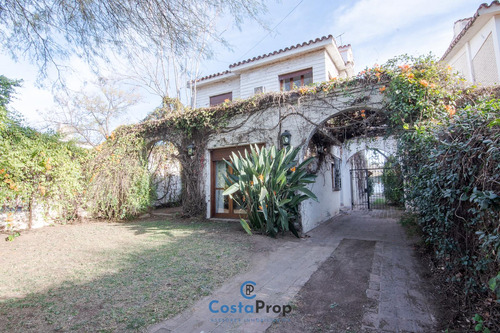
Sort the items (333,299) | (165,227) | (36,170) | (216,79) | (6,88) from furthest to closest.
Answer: (216,79) → (6,88) → (165,227) → (36,170) → (333,299)

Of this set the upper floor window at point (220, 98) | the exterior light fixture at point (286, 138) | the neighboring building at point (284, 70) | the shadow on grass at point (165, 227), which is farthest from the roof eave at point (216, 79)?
the shadow on grass at point (165, 227)

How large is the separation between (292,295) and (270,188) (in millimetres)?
2360

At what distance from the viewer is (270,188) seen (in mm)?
4730

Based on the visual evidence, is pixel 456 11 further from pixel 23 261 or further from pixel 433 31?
pixel 23 261

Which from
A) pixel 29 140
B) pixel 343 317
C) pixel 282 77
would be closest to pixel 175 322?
pixel 343 317

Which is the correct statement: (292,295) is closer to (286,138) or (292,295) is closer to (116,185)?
(286,138)

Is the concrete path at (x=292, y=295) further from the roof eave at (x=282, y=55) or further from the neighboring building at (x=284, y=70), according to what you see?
the roof eave at (x=282, y=55)

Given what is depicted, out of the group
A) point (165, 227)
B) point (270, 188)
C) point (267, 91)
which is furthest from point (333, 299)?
point (267, 91)

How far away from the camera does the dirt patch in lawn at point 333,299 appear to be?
201cm

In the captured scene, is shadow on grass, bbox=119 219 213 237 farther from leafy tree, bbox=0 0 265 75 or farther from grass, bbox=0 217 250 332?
leafy tree, bbox=0 0 265 75

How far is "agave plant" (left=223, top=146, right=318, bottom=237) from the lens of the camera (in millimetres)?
4707

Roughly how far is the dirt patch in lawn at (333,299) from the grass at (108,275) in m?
0.98

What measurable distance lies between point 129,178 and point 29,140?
240 cm

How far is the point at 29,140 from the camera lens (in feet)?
18.4
